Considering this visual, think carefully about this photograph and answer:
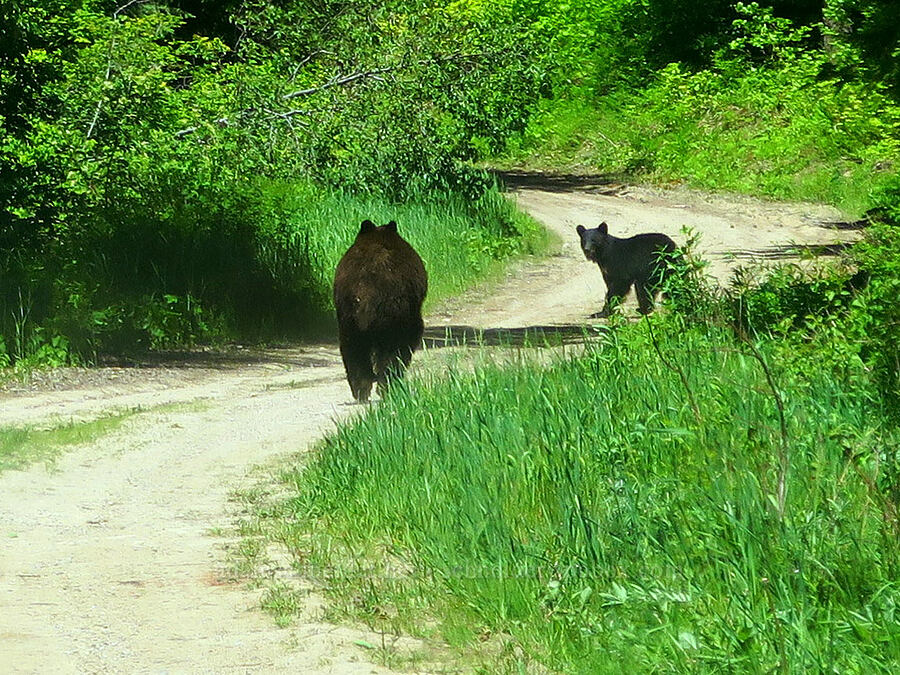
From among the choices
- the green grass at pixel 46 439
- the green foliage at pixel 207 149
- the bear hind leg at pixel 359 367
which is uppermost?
the green foliage at pixel 207 149

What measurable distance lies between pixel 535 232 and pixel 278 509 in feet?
57.2

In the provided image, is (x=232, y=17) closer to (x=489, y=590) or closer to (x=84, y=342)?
(x=84, y=342)

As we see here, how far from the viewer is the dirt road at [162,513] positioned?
19.5 feet

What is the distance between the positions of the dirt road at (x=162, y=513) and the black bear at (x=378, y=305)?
0.32 meters

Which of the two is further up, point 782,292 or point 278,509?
point 782,292

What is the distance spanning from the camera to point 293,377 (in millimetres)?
14727

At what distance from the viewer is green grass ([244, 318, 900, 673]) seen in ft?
17.3

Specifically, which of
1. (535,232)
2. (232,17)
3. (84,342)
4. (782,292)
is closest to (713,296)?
(782,292)

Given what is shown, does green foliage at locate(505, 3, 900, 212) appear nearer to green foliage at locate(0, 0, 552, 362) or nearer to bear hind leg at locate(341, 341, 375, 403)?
green foliage at locate(0, 0, 552, 362)

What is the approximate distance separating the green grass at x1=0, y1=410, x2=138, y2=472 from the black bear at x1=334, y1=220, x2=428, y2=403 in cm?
195

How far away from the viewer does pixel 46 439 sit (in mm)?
10906

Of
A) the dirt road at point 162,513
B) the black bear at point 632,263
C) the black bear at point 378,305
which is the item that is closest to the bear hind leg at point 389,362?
the black bear at point 378,305

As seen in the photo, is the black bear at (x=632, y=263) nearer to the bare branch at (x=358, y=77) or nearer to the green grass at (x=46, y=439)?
the bare branch at (x=358, y=77)

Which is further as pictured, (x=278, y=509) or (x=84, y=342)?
(x=84, y=342)
